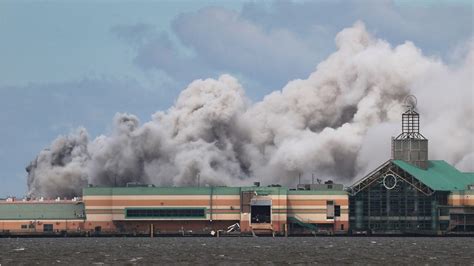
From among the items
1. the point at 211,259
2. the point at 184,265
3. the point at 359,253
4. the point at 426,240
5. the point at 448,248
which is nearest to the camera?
the point at 184,265

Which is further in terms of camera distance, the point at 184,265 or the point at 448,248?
the point at 448,248

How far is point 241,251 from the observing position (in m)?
154

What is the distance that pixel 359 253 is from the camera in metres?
149

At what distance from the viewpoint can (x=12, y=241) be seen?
19488cm

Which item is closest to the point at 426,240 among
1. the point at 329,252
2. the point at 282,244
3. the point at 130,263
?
the point at 282,244

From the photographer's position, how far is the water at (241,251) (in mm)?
135625

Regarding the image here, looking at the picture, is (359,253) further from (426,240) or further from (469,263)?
(426,240)

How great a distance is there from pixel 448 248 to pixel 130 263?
42.8m

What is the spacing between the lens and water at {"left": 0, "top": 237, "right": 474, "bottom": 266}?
445ft

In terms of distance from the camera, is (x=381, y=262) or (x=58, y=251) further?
(x=58, y=251)

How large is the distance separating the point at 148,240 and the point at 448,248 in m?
45.8

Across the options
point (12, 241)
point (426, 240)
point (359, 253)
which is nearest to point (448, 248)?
point (359, 253)

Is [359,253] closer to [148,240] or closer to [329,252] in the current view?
[329,252]

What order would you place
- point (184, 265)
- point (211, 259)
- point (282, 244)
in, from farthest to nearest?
point (282, 244) < point (211, 259) < point (184, 265)
